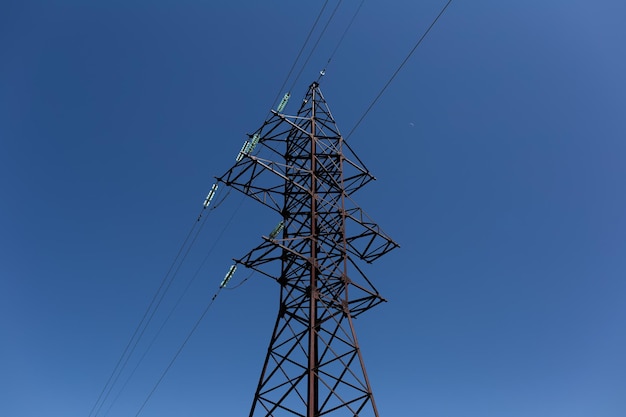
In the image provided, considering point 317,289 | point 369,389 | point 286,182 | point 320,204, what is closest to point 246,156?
point 286,182

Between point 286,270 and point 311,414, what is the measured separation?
16.9 feet

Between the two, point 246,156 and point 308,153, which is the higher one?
point 308,153

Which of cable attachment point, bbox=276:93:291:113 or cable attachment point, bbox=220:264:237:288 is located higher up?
cable attachment point, bbox=276:93:291:113

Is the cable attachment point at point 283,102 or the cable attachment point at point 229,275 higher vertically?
the cable attachment point at point 283,102

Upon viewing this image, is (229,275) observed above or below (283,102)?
below

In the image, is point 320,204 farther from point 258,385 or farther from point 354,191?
point 258,385

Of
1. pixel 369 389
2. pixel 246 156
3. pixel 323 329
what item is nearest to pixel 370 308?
pixel 323 329

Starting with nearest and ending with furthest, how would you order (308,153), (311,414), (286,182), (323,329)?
(311,414) → (323,329) → (286,182) → (308,153)

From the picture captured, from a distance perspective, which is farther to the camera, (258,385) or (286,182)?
(286,182)

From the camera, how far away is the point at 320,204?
15398 mm

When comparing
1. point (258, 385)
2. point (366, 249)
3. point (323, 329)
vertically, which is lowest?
point (258, 385)

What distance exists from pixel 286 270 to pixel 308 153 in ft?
18.5

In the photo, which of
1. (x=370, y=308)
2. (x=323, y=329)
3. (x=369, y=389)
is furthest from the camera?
(x=370, y=308)

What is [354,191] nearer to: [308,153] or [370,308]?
[308,153]
